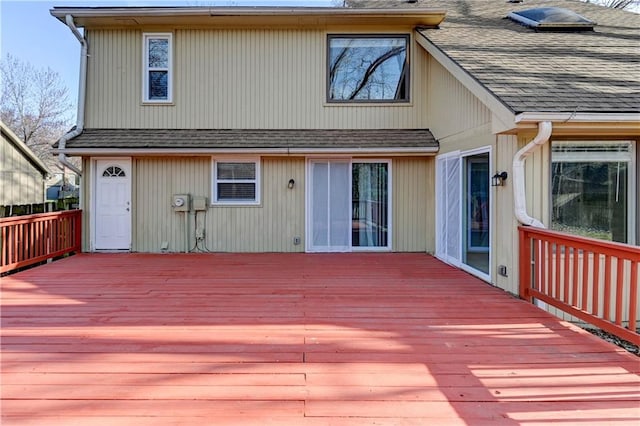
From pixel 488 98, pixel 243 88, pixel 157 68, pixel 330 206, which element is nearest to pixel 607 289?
pixel 488 98

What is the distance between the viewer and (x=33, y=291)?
16.6ft

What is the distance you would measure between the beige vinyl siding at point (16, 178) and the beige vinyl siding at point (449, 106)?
11671mm

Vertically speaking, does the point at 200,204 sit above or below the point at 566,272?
above

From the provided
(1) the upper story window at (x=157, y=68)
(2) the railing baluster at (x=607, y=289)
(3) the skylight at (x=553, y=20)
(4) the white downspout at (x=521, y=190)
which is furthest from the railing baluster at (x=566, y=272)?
(1) the upper story window at (x=157, y=68)

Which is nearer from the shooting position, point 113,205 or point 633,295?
point 633,295

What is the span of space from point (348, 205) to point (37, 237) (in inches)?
217

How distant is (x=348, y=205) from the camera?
8070 mm

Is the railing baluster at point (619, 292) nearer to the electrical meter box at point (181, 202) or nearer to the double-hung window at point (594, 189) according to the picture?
the double-hung window at point (594, 189)

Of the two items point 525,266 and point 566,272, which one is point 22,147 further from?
point 566,272

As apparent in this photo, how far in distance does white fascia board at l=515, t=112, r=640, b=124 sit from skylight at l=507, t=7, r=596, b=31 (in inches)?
175

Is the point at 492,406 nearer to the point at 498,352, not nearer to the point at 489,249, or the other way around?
the point at 498,352

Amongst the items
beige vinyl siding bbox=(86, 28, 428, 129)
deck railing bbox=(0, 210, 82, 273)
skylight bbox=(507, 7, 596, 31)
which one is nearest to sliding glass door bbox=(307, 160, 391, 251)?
beige vinyl siding bbox=(86, 28, 428, 129)

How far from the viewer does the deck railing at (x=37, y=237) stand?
601 centimetres

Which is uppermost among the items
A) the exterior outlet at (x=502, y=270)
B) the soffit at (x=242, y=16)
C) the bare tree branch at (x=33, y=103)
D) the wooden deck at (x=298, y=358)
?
the bare tree branch at (x=33, y=103)
